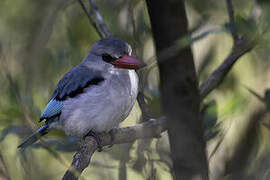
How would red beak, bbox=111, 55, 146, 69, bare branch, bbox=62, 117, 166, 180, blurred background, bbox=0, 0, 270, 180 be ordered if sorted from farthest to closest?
red beak, bbox=111, 55, 146, 69 < bare branch, bbox=62, 117, 166, 180 < blurred background, bbox=0, 0, 270, 180

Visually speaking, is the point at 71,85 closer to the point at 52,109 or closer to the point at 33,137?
the point at 52,109

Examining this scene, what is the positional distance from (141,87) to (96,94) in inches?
25.4

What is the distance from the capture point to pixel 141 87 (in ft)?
6.68

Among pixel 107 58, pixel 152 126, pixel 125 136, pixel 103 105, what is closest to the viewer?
pixel 152 126

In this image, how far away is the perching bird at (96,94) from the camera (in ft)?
8.41

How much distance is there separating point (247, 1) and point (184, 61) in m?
1.88

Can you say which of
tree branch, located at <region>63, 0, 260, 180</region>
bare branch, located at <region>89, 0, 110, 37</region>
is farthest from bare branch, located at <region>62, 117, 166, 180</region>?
bare branch, located at <region>89, 0, 110, 37</region>

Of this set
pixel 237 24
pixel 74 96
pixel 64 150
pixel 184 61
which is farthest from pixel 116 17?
pixel 237 24

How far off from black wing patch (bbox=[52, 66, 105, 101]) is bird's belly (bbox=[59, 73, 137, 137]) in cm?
6

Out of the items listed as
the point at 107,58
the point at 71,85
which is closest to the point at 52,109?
the point at 71,85

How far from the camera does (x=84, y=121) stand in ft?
8.66

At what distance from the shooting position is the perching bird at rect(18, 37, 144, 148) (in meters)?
2.56

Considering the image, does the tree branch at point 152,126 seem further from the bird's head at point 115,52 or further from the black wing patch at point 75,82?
the black wing patch at point 75,82

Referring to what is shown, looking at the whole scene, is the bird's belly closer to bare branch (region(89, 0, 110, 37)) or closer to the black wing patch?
the black wing patch
